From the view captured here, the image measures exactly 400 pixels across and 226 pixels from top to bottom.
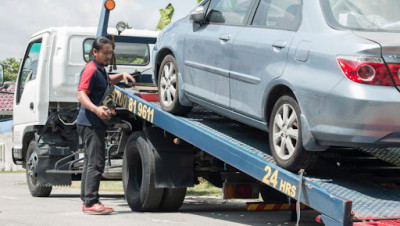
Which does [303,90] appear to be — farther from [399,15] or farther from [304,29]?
[399,15]

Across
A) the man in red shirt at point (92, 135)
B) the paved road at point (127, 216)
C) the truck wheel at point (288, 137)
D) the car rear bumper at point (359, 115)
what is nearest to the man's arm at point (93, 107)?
the man in red shirt at point (92, 135)

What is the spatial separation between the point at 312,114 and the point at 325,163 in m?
0.86

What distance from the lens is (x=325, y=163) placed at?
6.43 metres

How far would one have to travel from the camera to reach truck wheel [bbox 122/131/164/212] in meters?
8.40

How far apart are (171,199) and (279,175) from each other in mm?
2698

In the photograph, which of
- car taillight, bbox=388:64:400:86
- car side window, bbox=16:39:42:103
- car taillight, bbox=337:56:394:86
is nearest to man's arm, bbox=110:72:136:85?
car side window, bbox=16:39:42:103

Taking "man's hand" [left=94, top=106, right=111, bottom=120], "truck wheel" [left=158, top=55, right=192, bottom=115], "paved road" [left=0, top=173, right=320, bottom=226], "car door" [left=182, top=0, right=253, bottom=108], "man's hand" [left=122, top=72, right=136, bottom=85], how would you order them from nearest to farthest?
"car door" [left=182, top=0, right=253, bottom=108] < "paved road" [left=0, top=173, right=320, bottom=226] < "man's hand" [left=94, top=106, right=111, bottom=120] < "truck wheel" [left=158, top=55, right=192, bottom=115] < "man's hand" [left=122, top=72, right=136, bottom=85]

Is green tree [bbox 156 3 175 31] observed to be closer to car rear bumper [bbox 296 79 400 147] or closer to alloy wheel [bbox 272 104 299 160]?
alloy wheel [bbox 272 104 299 160]

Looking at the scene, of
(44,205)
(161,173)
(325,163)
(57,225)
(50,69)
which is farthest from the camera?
(50,69)

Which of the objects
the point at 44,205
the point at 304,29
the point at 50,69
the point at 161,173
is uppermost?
the point at 304,29

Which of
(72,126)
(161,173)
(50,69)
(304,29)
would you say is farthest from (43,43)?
(304,29)

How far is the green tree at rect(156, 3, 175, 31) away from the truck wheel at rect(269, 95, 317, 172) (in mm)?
12461

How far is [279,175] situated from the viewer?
612cm

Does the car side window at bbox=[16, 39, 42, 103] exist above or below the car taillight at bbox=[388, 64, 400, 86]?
below
